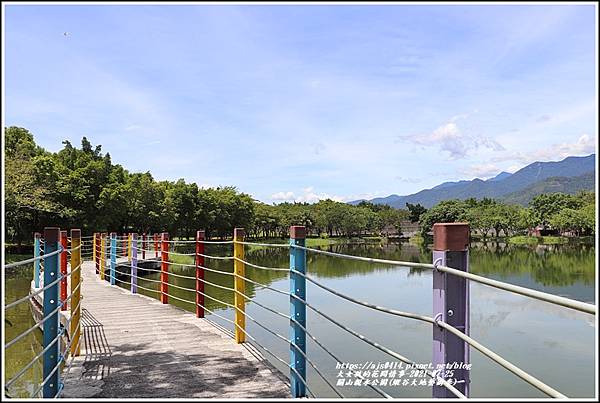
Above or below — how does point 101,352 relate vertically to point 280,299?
above

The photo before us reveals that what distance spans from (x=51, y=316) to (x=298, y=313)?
4.02 ft

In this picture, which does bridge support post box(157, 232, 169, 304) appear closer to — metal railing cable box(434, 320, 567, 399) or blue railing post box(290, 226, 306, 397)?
blue railing post box(290, 226, 306, 397)

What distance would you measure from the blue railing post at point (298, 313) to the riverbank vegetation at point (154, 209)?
34.8ft

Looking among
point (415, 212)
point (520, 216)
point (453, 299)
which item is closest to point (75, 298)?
point (453, 299)

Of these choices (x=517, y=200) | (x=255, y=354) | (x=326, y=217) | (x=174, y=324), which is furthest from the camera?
(x=517, y=200)

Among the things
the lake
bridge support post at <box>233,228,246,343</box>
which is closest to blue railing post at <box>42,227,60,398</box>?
bridge support post at <box>233,228,246,343</box>

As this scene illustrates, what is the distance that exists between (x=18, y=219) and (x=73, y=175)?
4.19 metres

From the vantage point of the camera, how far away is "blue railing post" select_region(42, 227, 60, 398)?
8.17 feet

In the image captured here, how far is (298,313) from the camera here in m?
2.78

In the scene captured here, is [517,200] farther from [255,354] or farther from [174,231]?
[255,354]

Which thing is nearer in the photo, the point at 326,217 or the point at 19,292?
the point at 19,292

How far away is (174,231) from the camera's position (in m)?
33.2

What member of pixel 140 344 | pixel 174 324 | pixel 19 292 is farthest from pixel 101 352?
pixel 19 292

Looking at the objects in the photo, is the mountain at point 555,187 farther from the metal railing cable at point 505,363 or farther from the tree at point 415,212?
the metal railing cable at point 505,363
